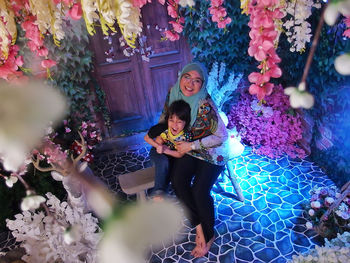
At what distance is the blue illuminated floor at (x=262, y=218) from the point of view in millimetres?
2232

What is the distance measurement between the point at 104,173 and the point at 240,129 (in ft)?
5.86

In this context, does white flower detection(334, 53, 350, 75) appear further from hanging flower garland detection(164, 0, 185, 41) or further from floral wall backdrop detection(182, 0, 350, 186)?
floral wall backdrop detection(182, 0, 350, 186)

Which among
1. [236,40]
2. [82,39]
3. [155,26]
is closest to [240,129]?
[236,40]

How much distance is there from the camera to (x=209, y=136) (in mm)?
2117

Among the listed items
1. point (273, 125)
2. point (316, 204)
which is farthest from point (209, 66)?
point (316, 204)

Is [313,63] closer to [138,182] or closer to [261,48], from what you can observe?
[138,182]

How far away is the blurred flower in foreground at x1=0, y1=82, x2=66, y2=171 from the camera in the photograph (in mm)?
429

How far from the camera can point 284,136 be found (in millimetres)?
3229

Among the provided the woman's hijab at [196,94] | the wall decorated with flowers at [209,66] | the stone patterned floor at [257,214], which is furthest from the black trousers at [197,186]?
the wall decorated with flowers at [209,66]

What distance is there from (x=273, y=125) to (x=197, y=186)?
1571 millimetres

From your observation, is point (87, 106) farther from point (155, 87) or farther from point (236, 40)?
point (236, 40)

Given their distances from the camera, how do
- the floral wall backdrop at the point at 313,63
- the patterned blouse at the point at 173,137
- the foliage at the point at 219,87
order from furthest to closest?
the foliage at the point at 219,87 → the floral wall backdrop at the point at 313,63 → the patterned blouse at the point at 173,137

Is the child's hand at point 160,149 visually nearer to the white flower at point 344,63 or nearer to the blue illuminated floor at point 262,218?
the blue illuminated floor at point 262,218

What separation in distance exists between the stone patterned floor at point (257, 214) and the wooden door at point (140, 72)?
0.73m
